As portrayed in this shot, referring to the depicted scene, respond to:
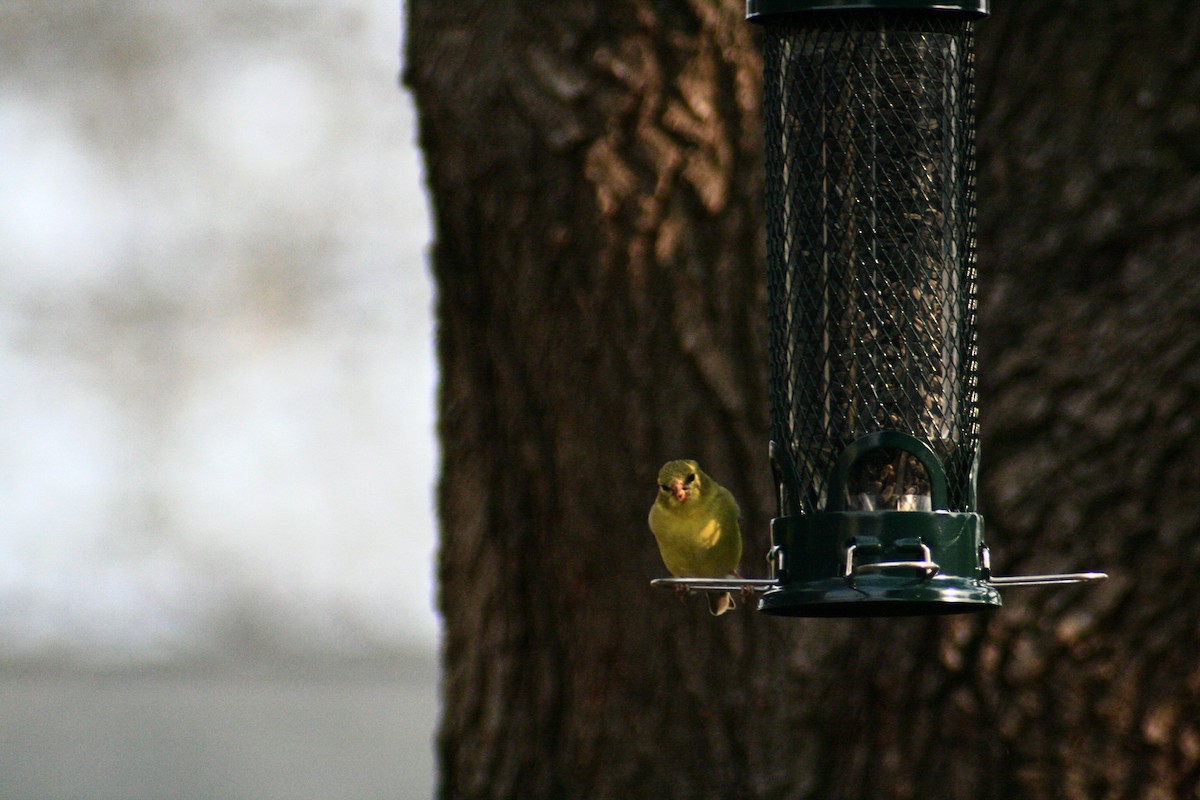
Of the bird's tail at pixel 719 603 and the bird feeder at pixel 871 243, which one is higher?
the bird feeder at pixel 871 243

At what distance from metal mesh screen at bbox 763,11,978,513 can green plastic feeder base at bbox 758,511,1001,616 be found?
1.02 ft

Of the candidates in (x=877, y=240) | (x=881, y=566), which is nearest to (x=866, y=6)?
(x=877, y=240)

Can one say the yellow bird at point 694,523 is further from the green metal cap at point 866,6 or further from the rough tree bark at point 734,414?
the green metal cap at point 866,6

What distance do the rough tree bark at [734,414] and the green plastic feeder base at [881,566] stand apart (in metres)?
1.03

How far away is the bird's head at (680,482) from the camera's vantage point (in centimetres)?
440

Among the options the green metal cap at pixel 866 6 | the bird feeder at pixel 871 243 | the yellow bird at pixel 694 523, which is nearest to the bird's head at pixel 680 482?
the yellow bird at pixel 694 523

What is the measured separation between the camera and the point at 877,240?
379 centimetres

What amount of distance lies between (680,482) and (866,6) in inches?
56.5

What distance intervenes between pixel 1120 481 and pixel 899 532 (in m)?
1.21

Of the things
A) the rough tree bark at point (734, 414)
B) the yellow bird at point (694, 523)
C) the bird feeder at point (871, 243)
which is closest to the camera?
the bird feeder at point (871, 243)

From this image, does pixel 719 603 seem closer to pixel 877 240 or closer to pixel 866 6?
Result: pixel 877 240

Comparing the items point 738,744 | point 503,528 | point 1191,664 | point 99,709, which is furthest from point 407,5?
point 99,709

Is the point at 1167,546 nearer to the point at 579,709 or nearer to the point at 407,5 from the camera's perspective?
the point at 579,709

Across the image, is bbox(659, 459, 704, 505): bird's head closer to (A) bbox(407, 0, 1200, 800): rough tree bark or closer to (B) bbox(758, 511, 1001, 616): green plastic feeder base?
(A) bbox(407, 0, 1200, 800): rough tree bark
